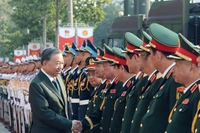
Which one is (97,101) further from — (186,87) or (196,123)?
(196,123)

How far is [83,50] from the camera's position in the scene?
906cm

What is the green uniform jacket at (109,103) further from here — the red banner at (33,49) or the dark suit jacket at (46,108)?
the red banner at (33,49)

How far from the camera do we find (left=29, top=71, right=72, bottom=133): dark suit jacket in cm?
575

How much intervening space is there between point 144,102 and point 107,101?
125cm

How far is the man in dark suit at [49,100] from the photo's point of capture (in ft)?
18.9

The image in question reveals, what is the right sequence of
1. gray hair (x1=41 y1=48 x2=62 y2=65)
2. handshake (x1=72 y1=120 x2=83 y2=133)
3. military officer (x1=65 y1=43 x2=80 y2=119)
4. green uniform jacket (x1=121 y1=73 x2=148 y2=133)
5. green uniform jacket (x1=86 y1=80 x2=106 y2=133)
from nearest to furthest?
green uniform jacket (x1=121 y1=73 x2=148 y2=133) → gray hair (x1=41 y1=48 x2=62 y2=65) → handshake (x1=72 y1=120 x2=83 y2=133) → green uniform jacket (x1=86 y1=80 x2=106 y2=133) → military officer (x1=65 y1=43 x2=80 y2=119)

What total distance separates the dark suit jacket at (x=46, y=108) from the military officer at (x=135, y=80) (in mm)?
892

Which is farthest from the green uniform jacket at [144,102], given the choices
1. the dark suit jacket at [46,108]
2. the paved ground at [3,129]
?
the paved ground at [3,129]

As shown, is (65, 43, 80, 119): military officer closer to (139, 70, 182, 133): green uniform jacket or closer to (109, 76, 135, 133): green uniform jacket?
(109, 76, 135, 133): green uniform jacket

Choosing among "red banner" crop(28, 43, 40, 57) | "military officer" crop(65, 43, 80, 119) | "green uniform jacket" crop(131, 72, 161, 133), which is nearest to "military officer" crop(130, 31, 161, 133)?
"green uniform jacket" crop(131, 72, 161, 133)

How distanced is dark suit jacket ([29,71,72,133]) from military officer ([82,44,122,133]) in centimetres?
41

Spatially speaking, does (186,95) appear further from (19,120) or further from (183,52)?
(19,120)

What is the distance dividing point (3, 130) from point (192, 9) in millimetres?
6115

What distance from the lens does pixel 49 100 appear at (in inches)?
230
